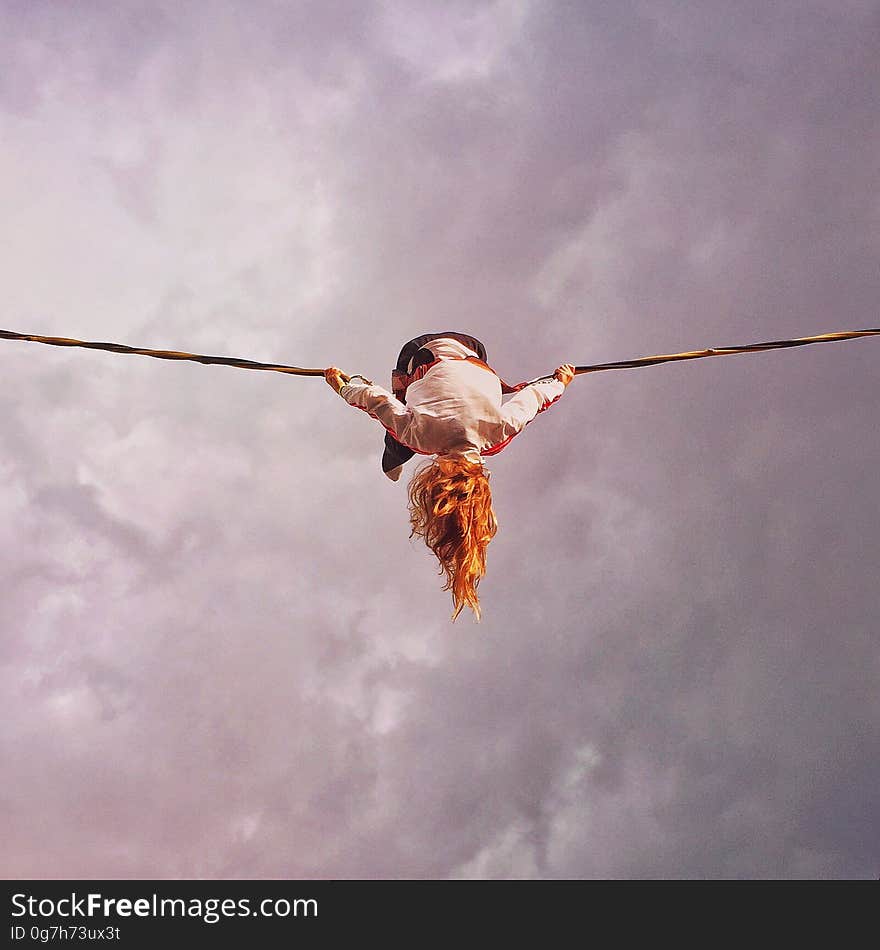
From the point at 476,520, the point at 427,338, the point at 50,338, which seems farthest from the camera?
the point at 427,338

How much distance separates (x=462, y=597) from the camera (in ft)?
26.5

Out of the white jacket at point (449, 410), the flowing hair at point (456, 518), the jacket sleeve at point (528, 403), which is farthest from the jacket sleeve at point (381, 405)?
the jacket sleeve at point (528, 403)

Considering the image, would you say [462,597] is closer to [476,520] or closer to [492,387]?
[476,520]

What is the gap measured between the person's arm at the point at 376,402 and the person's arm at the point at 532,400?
0.77m

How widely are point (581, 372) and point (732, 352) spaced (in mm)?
1230

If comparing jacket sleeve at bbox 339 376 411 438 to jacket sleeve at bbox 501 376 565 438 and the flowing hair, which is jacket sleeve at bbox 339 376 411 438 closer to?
the flowing hair

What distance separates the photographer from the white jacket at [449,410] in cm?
783

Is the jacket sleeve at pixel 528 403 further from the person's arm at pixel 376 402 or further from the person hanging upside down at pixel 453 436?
the person's arm at pixel 376 402

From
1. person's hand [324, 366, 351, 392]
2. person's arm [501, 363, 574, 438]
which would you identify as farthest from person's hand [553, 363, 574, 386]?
person's hand [324, 366, 351, 392]

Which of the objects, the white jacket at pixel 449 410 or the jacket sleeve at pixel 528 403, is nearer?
the white jacket at pixel 449 410
